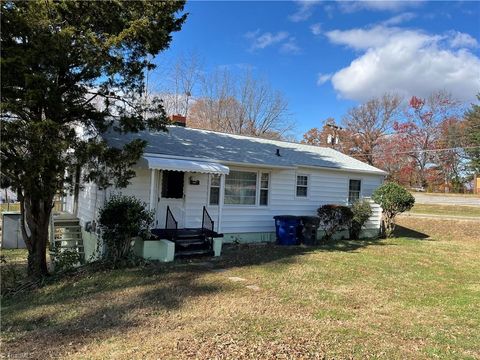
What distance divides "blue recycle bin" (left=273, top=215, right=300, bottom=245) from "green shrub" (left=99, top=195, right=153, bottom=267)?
4.83m

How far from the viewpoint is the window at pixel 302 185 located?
14060 mm

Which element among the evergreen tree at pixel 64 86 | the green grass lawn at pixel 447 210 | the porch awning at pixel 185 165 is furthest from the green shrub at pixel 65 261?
the green grass lawn at pixel 447 210

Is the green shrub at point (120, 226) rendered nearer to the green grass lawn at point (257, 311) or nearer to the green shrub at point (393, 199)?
the green grass lawn at point (257, 311)

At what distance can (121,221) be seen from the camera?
895cm

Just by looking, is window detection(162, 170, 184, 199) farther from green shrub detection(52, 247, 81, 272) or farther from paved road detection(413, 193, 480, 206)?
paved road detection(413, 193, 480, 206)

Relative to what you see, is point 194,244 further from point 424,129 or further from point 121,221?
point 424,129

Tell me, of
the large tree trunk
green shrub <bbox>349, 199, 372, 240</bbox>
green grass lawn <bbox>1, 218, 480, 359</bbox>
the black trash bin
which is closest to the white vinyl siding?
green shrub <bbox>349, 199, 372, 240</bbox>

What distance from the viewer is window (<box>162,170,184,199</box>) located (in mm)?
11233

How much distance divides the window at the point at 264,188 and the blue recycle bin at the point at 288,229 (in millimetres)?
769

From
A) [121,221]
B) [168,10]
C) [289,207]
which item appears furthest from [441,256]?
[168,10]

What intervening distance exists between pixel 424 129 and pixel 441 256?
1290 inches

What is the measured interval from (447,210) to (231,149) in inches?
664

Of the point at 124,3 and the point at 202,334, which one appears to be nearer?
the point at 202,334

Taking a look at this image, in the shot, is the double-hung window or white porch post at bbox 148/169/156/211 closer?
white porch post at bbox 148/169/156/211
